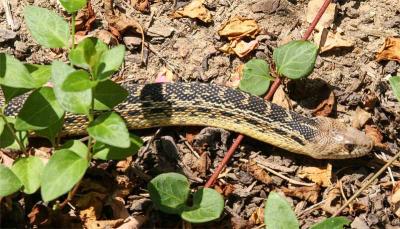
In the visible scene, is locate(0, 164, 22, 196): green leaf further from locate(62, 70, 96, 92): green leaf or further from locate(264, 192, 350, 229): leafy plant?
locate(264, 192, 350, 229): leafy plant

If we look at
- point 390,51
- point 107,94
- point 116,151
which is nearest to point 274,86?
point 390,51

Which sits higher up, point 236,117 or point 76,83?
point 76,83

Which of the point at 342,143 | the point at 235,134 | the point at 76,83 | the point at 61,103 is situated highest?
the point at 76,83

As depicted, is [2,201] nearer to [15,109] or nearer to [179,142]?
[15,109]

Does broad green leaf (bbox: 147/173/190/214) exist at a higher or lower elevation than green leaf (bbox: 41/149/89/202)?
lower

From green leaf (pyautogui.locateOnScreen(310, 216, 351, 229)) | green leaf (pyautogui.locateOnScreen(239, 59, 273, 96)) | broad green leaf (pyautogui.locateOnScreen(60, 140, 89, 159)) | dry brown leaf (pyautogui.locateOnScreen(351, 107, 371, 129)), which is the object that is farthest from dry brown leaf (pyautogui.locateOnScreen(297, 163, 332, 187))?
broad green leaf (pyautogui.locateOnScreen(60, 140, 89, 159))

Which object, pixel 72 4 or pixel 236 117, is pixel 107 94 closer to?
pixel 72 4

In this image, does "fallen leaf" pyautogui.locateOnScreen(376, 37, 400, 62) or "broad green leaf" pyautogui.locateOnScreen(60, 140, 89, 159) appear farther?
"fallen leaf" pyautogui.locateOnScreen(376, 37, 400, 62)
